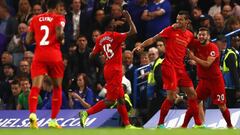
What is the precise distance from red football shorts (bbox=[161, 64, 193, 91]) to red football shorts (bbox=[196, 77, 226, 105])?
307 millimetres

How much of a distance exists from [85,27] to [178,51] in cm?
557

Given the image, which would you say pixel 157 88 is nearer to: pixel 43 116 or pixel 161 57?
pixel 161 57

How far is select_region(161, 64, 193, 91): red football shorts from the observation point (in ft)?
65.3

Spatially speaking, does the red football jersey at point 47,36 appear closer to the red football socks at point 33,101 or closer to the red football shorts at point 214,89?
the red football socks at point 33,101

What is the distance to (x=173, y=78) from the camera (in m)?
19.9

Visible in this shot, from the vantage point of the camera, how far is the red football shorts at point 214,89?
1995 centimetres

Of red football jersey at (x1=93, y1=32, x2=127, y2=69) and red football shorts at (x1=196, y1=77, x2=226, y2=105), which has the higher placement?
red football jersey at (x1=93, y1=32, x2=127, y2=69)

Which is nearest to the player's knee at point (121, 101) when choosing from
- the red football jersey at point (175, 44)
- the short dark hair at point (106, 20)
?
the red football jersey at point (175, 44)

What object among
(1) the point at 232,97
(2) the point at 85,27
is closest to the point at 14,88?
(2) the point at 85,27

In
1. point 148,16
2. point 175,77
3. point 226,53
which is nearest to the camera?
point 175,77

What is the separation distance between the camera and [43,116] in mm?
22891

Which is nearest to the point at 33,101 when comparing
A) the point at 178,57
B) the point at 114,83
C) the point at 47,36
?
the point at 47,36

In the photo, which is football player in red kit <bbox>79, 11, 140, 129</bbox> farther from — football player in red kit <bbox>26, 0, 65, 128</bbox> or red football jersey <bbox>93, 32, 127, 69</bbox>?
football player in red kit <bbox>26, 0, 65, 128</bbox>

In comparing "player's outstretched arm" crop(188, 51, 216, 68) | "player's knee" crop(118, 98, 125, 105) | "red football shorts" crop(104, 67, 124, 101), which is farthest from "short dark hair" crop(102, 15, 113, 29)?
"player's outstretched arm" crop(188, 51, 216, 68)
